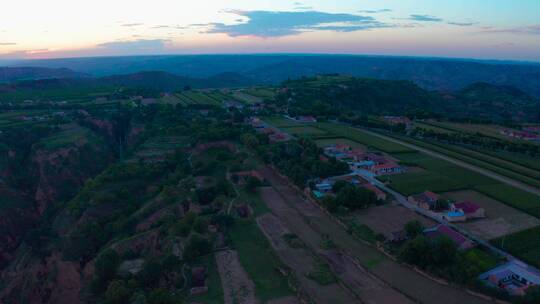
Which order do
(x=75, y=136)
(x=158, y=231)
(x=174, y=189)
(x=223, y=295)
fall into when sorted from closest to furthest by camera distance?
(x=223, y=295)
(x=158, y=231)
(x=174, y=189)
(x=75, y=136)

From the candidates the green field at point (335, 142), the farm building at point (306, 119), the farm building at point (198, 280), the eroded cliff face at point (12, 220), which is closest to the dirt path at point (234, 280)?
the farm building at point (198, 280)

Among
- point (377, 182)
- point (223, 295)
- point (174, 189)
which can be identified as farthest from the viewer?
point (377, 182)

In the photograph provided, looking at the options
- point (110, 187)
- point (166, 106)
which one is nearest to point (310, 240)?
point (110, 187)

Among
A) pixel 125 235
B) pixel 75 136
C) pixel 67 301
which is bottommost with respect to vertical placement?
pixel 67 301

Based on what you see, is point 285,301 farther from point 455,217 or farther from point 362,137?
point 362,137

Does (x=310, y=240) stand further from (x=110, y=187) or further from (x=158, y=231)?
(x=110, y=187)

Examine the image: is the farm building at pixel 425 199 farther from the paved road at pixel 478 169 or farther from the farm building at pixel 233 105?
the farm building at pixel 233 105
